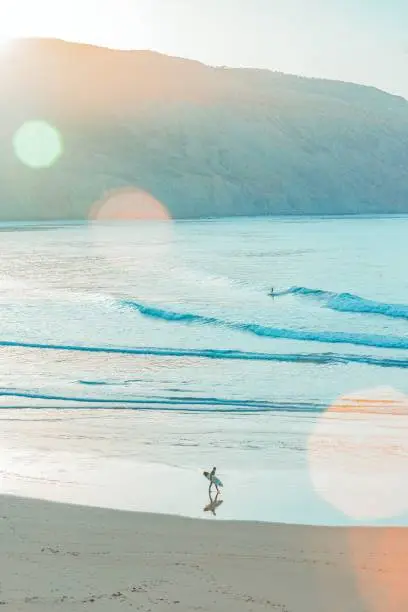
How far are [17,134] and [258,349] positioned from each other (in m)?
169

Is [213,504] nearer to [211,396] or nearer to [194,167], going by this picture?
[211,396]

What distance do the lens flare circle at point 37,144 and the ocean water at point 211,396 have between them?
13406 centimetres

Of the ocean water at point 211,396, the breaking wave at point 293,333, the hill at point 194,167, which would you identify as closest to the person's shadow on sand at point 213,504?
the ocean water at point 211,396

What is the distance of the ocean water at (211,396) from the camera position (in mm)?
10422

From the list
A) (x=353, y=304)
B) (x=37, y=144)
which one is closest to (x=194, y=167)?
(x=37, y=144)

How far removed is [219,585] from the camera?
288 inches

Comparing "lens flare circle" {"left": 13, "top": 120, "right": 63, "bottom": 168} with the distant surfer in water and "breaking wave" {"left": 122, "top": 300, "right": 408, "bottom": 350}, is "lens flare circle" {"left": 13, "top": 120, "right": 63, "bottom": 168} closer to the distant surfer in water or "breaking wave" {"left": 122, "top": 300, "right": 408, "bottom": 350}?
"breaking wave" {"left": 122, "top": 300, "right": 408, "bottom": 350}

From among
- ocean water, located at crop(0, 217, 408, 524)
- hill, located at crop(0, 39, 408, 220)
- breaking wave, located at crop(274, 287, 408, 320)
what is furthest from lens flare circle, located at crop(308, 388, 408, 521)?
hill, located at crop(0, 39, 408, 220)

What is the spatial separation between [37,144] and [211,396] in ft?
Result: 607

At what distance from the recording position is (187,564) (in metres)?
7.76

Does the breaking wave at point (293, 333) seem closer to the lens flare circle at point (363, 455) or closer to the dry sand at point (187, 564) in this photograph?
the lens flare circle at point (363, 455)

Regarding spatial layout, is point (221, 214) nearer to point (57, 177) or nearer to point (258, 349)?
point (57, 177)

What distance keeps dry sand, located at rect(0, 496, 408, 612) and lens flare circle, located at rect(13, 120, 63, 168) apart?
6400 inches

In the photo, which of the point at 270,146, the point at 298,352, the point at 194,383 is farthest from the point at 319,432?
the point at 270,146
